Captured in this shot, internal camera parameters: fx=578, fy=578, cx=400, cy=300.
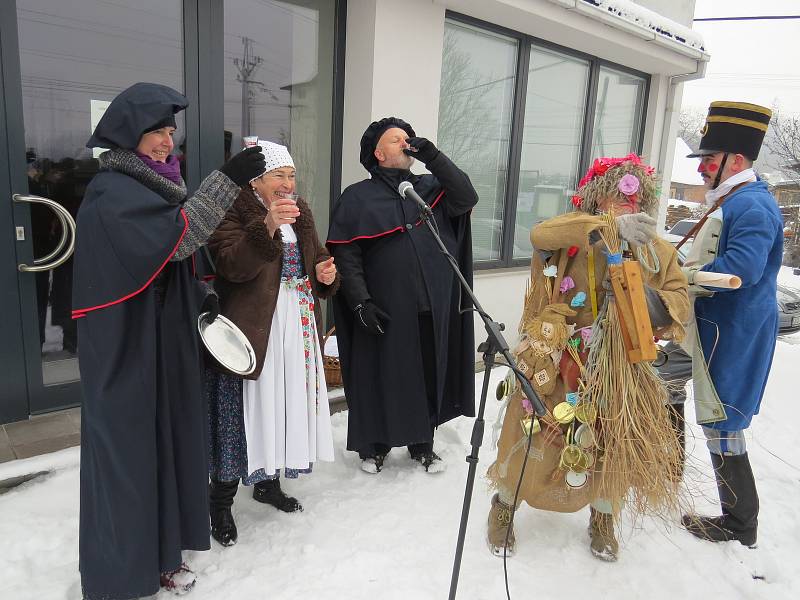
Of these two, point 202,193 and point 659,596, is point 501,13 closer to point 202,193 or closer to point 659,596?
point 202,193

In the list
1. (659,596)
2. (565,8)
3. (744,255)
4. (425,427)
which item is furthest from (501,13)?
(659,596)

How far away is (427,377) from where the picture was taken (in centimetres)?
306

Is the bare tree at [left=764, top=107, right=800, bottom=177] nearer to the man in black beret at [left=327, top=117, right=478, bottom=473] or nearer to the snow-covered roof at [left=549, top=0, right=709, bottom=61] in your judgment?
the snow-covered roof at [left=549, top=0, right=709, bottom=61]

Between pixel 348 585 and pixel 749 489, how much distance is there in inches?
69.9

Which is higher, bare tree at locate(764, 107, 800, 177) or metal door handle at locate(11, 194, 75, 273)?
bare tree at locate(764, 107, 800, 177)

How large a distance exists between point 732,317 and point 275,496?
221cm

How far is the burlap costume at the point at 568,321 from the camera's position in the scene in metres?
2.18

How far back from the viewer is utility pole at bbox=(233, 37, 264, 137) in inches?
144

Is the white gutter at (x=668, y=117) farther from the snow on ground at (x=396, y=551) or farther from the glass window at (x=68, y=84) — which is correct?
the glass window at (x=68, y=84)

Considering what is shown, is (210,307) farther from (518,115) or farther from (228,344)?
(518,115)

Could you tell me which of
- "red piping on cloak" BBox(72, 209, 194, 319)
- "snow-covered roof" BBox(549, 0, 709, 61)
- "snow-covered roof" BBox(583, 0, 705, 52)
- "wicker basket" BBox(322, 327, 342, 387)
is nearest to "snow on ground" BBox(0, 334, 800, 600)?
"wicker basket" BBox(322, 327, 342, 387)

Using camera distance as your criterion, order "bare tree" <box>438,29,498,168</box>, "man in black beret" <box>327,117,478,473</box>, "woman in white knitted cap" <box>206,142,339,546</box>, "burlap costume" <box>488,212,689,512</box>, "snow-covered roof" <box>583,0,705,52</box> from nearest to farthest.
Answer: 1. "burlap costume" <box>488,212,689,512</box>
2. "woman in white knitted cap" <box>206,142,339,546</box>
3. "man in black beret" <box>327,117,478,473</box>
4. "bare tree" <box>438,29,498,168</box>
5. "snow-covered roof" <box>583,0,705,52</box>

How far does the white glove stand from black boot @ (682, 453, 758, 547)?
1152 millimetres

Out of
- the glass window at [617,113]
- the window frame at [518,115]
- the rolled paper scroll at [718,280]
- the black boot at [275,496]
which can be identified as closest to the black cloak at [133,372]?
the black boot at [275,496]
